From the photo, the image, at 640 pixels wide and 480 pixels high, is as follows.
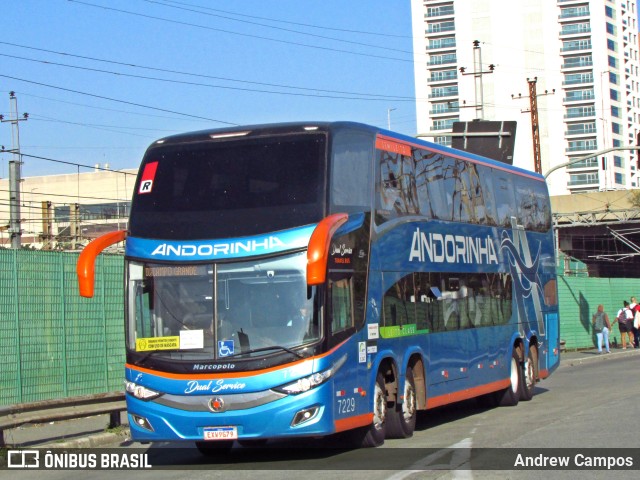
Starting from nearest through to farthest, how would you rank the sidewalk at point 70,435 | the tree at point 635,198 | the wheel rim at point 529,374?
the sidewalk at point 70,435
the wheel rim at point 529,374
the tree at point 635,198

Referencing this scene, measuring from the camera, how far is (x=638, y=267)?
77.4 metres

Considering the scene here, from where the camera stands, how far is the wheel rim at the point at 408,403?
1407cm

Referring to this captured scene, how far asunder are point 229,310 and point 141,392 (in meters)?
1.45

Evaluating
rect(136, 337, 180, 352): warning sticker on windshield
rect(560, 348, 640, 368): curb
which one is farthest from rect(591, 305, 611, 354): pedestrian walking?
rect(136, 337, 180, 352): warning sticker on windshield

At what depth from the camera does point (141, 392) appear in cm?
1208

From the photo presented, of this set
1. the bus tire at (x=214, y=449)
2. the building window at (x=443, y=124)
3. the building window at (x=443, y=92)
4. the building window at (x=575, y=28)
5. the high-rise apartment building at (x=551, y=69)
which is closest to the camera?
the bus tire at (x=214, y=449)

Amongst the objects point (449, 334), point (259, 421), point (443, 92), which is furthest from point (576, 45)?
point (259, 421)

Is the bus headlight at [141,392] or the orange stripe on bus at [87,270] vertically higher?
the orange stripe on bus at [87,270]

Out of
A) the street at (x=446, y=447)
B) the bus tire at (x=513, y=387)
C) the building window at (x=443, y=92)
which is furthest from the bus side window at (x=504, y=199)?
the building window at (x=443, y=92)

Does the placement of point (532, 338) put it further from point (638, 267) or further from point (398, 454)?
point (638, 267)

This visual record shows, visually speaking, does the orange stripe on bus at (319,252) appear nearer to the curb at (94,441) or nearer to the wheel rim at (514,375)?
the curb at (94,441)

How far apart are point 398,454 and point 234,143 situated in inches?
164

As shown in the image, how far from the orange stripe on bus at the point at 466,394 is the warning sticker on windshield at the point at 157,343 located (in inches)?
175

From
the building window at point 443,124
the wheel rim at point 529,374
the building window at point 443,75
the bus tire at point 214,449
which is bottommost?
the bus tire at point 214,449
